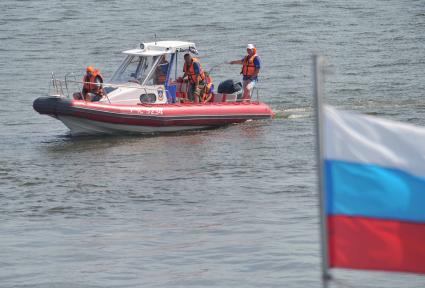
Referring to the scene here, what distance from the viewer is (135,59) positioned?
2134cm

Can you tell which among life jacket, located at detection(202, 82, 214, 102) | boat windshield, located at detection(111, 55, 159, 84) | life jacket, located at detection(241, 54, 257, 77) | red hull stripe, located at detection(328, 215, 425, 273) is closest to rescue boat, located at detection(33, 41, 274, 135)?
boat windshield, located at detection(111, 55, 159, 84)

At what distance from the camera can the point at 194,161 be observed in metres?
18.2

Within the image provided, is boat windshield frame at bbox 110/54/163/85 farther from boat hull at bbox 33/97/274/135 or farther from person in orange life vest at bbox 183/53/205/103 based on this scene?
boat hull at bbox 33/97/274/135

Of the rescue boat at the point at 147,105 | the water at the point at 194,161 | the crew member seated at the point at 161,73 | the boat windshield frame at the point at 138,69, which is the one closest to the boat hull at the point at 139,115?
the rescue boat at the point at 147,105

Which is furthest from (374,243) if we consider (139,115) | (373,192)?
(139,115)

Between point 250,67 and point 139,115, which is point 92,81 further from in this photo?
point 250,67

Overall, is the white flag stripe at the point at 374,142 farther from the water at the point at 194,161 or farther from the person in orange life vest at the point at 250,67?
the person in orange life vest at the point at 250,67

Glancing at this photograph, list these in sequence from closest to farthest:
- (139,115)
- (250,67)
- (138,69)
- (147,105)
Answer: (139,115)
(147,105)
(138,69)
(250,67)

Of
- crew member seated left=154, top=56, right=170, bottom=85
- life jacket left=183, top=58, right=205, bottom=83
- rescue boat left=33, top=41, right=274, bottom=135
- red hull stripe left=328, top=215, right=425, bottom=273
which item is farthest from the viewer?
crew member seated left=154, top=56, right=170, bottom=85

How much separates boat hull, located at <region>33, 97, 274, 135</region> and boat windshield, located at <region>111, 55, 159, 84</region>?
→ 2.61 feet

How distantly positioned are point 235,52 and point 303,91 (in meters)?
6.04

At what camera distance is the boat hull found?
19828 millimetres

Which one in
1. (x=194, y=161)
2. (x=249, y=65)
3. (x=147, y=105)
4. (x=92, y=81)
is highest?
(x=249, y=65)

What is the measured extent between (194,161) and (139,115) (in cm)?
244
